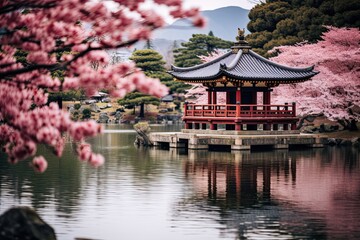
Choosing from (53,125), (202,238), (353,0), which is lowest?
(202,238)

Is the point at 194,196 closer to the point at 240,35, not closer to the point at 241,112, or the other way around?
the point at 241,112

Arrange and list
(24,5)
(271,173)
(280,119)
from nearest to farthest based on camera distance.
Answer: (24,5), (271,173), (280,119)

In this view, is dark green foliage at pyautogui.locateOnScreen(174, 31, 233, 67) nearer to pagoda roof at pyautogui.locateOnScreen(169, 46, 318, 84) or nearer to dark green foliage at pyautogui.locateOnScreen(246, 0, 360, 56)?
dark green foliage at pyautogui.locateOnScreen(246, 0, 360, 56)

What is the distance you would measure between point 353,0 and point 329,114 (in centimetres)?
1471

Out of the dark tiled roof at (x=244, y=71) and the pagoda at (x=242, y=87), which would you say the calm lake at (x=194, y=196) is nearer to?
the pagoda at (x=242, y=87)

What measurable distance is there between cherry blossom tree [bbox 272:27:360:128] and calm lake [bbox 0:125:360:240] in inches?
574

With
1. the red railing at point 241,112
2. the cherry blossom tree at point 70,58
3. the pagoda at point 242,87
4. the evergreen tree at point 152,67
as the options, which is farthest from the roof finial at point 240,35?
the evergreen tree at point 152,67

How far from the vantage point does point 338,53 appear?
55.9 m

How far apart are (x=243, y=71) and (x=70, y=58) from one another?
35991 mm

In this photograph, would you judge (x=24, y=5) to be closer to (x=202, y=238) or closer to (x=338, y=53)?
(x=202, y=238)

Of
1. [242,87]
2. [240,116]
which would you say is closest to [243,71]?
[242,87]

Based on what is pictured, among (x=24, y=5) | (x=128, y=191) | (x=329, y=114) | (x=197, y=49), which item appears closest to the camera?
(x=24, y=5)

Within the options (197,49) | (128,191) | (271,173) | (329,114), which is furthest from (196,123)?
(197,49)

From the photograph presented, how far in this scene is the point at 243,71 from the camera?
48.7 meters
